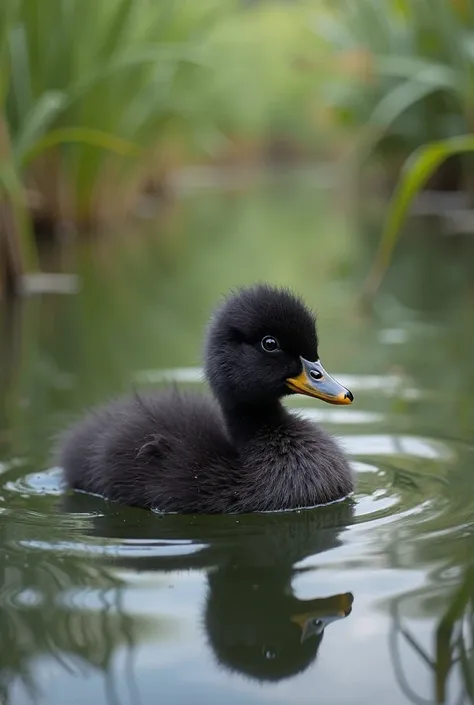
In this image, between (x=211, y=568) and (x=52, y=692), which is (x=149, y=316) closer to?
(x=211, y=568)

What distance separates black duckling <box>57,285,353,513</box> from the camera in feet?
10.3

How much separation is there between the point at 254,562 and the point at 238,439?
0.82 m

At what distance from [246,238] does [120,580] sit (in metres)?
8.54

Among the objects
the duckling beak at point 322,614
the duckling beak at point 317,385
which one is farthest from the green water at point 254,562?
the duckling beak at point 317,385

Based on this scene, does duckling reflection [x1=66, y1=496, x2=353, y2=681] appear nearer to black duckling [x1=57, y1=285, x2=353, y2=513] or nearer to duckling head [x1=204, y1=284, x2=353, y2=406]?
black duckling [x1=57, y1=285, x2=353, y2=513]

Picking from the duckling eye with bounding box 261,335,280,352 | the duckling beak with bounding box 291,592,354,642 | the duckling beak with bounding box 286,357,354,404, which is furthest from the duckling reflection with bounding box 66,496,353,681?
the duckling eye with bounding box 261,335,280,352

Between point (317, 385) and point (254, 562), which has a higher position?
point (317, 385)

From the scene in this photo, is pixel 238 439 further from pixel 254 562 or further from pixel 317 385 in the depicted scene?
pixel 254 562

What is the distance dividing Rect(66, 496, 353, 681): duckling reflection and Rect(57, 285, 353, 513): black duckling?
73 mm

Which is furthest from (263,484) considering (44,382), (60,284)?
(60,284)

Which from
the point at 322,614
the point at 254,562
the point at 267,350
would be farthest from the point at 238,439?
the point at 322,614

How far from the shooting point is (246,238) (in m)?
10.9

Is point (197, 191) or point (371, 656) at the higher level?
point (197, 191)

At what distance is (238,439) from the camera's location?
338 centimetres
